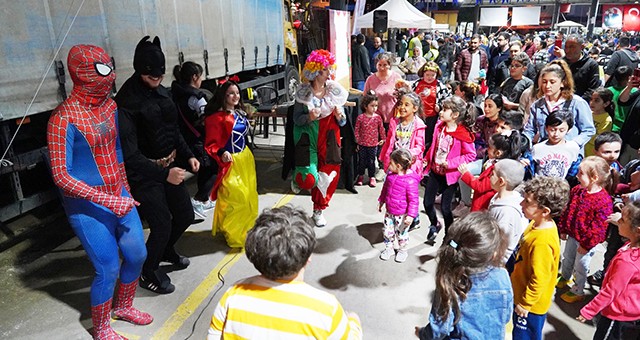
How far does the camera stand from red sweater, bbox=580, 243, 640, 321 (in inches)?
95.7

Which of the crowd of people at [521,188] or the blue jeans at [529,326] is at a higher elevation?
the crowd of people at [521,188]

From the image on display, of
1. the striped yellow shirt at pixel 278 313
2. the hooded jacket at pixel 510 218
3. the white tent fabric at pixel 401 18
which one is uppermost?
the white tent fabric at pixel 401 18

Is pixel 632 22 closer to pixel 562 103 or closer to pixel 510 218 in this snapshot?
pixel 562 103

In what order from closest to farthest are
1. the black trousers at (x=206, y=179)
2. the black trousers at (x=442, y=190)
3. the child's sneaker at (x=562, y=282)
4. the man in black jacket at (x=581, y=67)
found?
the child's sneaker at (x=562, y=282), the black trousers at (x=442, y=190), the black trousers at (x=206, y=179), the man in black jacket at (x=581, y=67)

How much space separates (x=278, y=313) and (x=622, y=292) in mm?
2127

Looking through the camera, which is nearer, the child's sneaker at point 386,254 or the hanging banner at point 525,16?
the child's sneaker at point 386,254

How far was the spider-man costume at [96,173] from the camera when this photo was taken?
8.39 ft

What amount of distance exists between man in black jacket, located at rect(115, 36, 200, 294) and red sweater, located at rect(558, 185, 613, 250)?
3072mm

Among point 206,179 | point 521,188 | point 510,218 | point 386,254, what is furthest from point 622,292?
point 206,179

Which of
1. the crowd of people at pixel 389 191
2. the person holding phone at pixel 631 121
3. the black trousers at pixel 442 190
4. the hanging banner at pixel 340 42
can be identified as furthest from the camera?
the hanging banner at pixel 340 42

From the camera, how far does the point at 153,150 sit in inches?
131

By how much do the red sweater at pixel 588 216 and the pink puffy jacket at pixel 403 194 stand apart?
1221mm

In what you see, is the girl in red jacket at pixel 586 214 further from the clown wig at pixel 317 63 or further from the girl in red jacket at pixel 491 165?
the clown wig at pixel 317 63

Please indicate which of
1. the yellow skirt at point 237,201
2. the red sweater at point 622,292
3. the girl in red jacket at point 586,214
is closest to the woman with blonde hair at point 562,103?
the girl in red jacket at point 586,214
